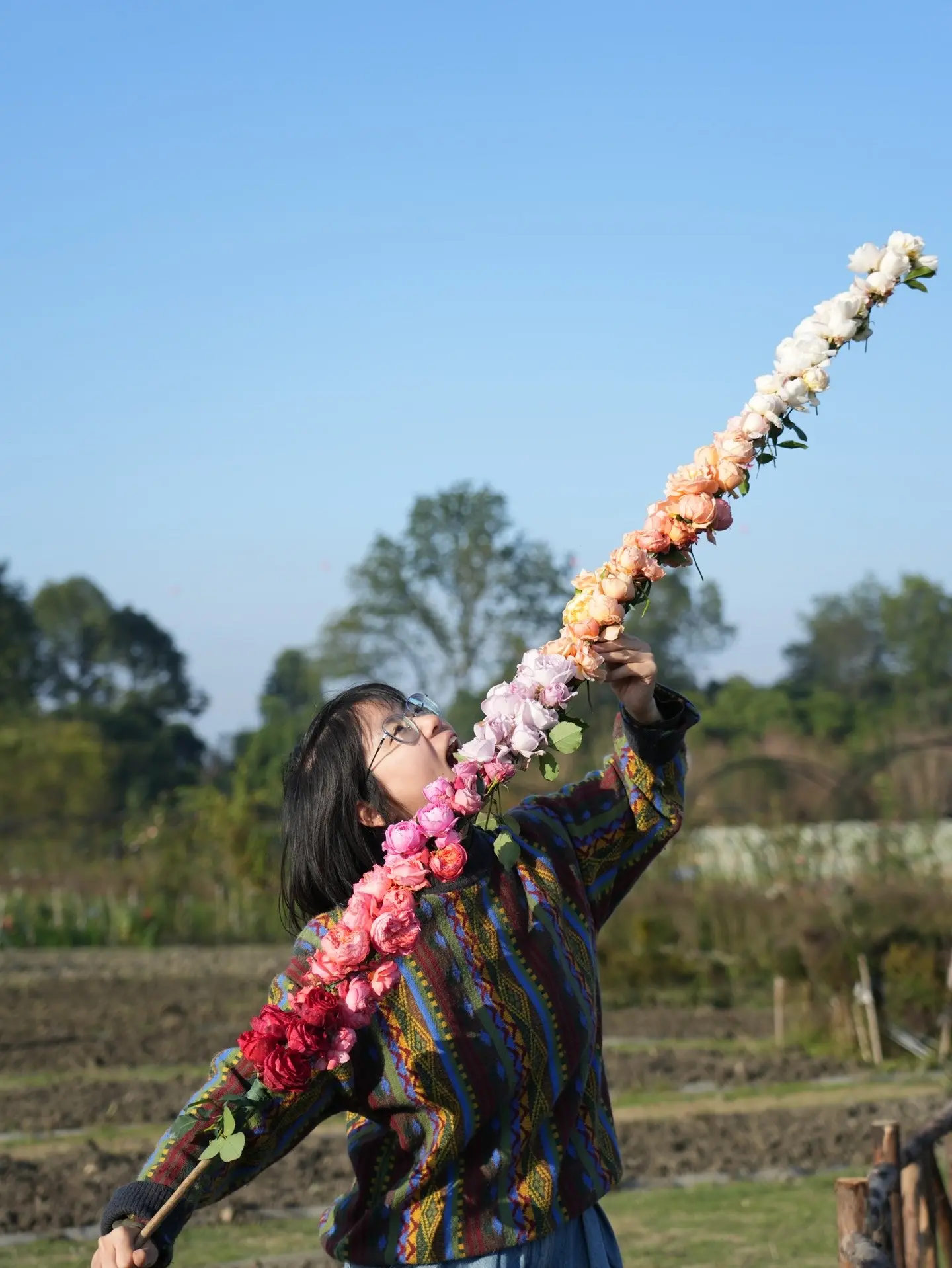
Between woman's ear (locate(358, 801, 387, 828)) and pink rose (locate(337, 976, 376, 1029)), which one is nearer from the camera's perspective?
pink rose (locate(337, 976, 376, 1029))

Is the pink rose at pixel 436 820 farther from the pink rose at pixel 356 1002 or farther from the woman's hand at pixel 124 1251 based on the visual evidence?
the woman's hand at pixel 124 1251

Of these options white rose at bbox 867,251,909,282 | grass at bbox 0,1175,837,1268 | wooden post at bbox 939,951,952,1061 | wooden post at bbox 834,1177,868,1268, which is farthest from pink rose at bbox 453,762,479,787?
wooden post at bbox 939,951,952,1061

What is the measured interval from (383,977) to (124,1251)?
0.55 meters

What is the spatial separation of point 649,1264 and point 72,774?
2539 cm

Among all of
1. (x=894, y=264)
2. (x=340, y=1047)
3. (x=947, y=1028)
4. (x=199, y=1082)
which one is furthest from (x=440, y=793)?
(x=947, y=1028)

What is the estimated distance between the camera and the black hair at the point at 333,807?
2.72 meters

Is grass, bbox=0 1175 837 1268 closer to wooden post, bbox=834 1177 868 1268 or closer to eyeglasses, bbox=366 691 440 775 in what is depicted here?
wooden post, bbox=834 1177 868 1268

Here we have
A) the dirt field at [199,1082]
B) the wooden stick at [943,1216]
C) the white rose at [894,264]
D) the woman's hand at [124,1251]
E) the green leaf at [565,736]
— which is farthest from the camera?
the dirt field at [199,1082]

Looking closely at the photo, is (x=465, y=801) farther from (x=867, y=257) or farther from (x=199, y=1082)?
(x=199, y=1082)

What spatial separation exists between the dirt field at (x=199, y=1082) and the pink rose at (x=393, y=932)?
505cm

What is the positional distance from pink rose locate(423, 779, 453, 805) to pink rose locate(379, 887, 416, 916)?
5.8 inches

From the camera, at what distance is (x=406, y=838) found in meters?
2.46

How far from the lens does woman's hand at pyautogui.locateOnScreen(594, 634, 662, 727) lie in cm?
268

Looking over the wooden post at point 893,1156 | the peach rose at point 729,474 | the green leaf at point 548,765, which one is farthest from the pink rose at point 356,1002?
the wooden post at point 893,1156
